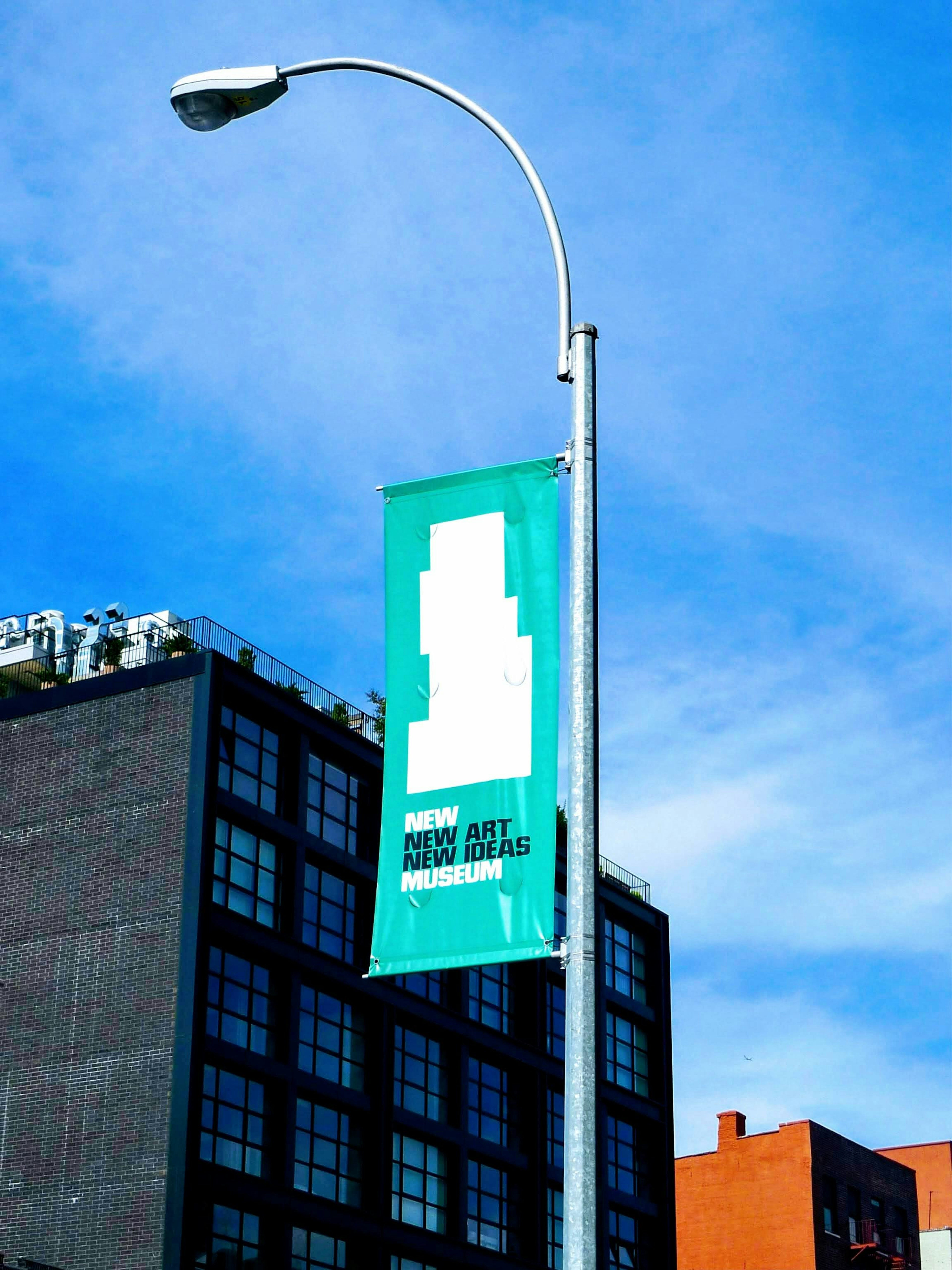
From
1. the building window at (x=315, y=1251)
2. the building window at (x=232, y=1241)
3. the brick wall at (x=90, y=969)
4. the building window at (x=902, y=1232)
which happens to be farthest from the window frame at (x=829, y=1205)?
the brick wall at (x=90, y=969)

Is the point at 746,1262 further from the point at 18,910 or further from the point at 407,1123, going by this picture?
the point at 18,910

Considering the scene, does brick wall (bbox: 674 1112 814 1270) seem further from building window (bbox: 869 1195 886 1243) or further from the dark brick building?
the dark brick building

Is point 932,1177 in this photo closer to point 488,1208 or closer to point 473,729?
point 488,1208

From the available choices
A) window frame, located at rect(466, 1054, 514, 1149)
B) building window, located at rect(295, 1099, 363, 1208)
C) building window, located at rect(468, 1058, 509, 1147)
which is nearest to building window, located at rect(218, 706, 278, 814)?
building window, located at rect(295, 1099, 363, 1208)

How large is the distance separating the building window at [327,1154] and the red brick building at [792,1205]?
29.2 m

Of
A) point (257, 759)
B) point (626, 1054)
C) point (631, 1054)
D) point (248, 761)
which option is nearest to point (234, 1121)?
point (248, 761)

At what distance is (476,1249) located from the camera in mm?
55312

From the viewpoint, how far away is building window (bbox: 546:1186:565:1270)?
2349 inches

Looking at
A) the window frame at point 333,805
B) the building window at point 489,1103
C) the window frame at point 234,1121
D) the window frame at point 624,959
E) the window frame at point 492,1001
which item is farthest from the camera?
the window frame at point 624,959

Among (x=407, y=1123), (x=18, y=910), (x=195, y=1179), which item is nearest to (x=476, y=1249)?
(x=407, y=1123)

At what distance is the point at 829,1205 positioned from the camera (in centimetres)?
7900

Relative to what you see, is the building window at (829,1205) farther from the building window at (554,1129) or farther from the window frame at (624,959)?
the building window at (554,1129)

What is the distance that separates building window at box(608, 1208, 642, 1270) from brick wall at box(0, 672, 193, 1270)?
22.1 meters

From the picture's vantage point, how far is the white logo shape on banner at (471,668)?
11.6m
